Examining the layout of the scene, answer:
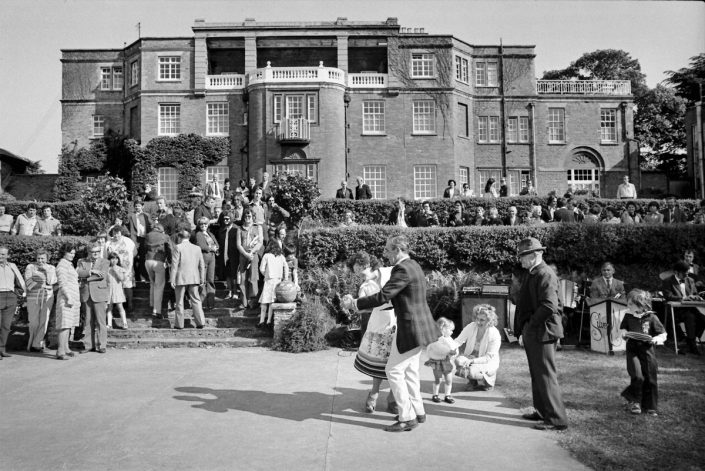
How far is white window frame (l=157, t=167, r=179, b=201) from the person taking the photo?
33594 mm

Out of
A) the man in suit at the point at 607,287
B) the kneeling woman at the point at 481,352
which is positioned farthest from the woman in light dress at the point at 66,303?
the man in suit at the point at 607,287

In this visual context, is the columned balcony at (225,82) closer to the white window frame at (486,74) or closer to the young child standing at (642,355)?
the white window frame at (486,74)

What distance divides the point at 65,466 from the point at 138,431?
1002 mm

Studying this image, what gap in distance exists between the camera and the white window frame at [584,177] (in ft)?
120

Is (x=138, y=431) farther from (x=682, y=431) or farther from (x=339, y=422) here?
(x=682, y=431)

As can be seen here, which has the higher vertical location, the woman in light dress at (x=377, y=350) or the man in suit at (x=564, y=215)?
the man in suit at (x=564, y=215)

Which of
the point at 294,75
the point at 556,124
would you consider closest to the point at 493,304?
the point at 294,75

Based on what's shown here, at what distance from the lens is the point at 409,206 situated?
63.4ft

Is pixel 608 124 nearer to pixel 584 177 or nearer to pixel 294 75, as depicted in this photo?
pixel 584 177

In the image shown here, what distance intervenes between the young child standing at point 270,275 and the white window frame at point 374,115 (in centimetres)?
2336

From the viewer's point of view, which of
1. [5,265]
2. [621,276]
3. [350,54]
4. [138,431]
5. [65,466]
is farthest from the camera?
[350,54]

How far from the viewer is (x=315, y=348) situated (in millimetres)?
10594

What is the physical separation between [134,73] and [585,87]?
1167 inches

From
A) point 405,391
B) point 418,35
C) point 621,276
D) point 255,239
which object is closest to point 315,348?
point 255,239
